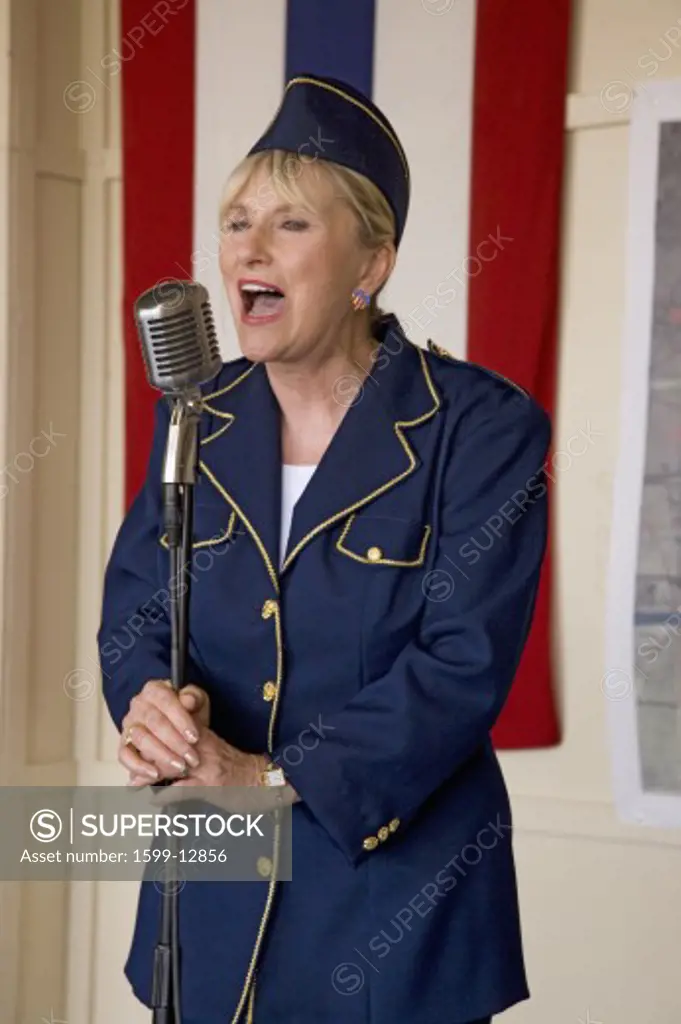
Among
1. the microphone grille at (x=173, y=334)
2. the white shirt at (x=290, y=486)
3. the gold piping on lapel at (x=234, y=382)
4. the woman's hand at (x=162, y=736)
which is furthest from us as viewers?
the gold piping on lapel at (x=234, y=382)

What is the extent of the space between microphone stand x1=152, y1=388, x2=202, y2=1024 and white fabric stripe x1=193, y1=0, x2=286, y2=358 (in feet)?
6.07

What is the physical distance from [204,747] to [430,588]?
294mm

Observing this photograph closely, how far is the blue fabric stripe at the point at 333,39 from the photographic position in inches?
116

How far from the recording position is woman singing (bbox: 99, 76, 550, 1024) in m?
1.44

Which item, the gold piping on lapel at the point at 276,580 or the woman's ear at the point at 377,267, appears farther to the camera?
the woman's ear at the point at 377,267

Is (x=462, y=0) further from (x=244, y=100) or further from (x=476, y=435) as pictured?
(x=476, y=435)

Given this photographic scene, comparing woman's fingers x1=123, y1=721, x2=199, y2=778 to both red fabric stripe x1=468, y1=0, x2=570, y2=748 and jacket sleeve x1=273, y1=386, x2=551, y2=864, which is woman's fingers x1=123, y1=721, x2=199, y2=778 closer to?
jacket sleeve x1=273, y1=386, x2=551, y2=864

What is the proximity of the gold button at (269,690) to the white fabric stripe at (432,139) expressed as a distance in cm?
149

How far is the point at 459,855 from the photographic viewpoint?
4.87ft

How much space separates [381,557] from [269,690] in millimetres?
188

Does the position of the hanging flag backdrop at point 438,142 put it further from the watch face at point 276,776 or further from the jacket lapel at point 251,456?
the watch face at point 276,776

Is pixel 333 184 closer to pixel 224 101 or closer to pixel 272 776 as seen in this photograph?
pixel 272 776

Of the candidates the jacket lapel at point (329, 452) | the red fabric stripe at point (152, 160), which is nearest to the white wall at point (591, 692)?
the red fabric stripe at point (152, 160)

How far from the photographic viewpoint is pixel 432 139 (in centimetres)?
290
